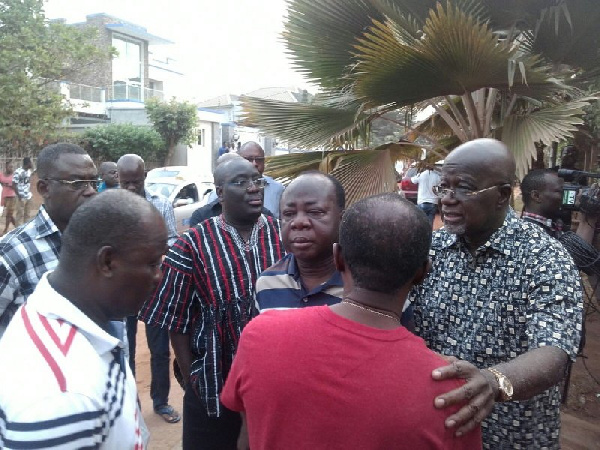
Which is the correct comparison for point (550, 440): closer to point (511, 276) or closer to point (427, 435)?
point (511, 276)

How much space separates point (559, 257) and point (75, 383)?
1576 millimetres

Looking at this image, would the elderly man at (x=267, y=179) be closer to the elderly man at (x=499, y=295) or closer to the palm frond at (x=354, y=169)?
the palm frond at (x=354, y=169)

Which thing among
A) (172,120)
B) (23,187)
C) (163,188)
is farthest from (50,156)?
(172,120)

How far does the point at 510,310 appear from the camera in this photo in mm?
1905

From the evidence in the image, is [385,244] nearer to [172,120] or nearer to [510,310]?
[510,310]

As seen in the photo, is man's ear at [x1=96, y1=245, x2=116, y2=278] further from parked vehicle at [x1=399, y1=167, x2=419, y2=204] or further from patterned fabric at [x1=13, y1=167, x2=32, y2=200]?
parked vehicle at [x1=399, y1=167, x2=419, y2=204]

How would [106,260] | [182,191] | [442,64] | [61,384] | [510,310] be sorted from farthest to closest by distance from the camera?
[182,191]
[442,64]
[510,310]
[106,260]
[61,384]

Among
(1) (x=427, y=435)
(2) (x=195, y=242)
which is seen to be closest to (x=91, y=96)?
(2) (x=195, y=242)

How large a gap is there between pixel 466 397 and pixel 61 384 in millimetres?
900

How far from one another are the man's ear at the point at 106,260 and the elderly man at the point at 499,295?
1.17m

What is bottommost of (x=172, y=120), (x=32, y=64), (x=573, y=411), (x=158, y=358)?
(x=573, y=411)

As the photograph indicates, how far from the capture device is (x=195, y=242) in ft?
8.64

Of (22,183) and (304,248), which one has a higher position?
(304,248)

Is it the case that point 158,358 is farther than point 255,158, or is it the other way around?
point 255,158
